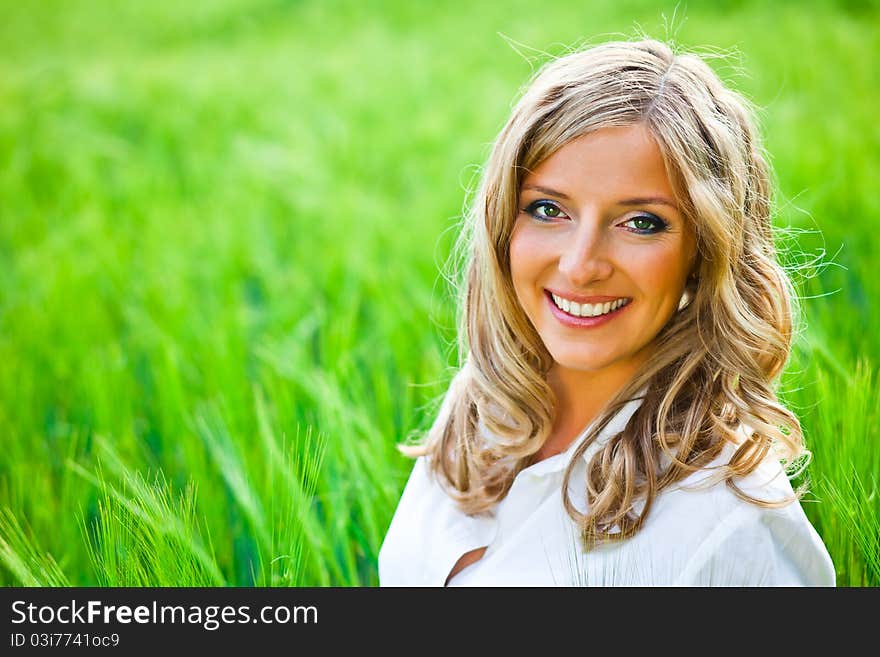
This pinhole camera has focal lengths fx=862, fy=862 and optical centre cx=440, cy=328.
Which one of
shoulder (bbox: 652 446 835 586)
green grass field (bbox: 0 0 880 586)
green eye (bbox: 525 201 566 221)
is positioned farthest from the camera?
green grass field (bbox: 0 0 880 586)

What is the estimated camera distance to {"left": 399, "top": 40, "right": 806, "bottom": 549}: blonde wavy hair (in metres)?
0.96

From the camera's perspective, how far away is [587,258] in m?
0.96

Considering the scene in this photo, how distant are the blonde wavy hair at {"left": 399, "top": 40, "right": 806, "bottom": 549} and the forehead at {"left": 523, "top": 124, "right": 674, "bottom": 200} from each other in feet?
0.04

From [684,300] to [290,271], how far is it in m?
1.52

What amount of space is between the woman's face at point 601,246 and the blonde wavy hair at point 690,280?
0.06 feet

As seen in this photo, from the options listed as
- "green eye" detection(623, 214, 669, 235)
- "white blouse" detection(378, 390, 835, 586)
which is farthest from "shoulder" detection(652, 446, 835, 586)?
"green eye" detection(623, 214, 669, 235)

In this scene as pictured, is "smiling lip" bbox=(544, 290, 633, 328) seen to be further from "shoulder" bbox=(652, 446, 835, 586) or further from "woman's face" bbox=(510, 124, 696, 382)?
"shoulder" bbox=(652, 446, 835, 586)

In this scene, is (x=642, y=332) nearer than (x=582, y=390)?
Yes

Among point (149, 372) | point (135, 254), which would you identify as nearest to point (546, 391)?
point (149, 372)

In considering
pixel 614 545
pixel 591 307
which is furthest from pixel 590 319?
pixel 614 545

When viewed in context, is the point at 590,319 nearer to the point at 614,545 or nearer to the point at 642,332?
the point at 642,332

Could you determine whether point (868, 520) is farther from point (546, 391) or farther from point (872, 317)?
point (872, 317)

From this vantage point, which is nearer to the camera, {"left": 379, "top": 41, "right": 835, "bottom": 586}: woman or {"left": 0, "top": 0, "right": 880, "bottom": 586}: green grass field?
{"left": 379, "top": 41, "right": 835, "bottom": 586}: woman

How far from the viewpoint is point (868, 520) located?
1073 millimetres
